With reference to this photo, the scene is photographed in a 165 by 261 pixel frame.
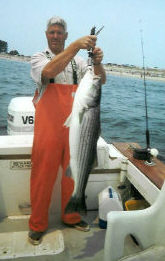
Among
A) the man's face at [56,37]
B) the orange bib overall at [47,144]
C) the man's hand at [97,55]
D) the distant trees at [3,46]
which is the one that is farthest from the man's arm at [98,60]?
the distant trees at [3,46]

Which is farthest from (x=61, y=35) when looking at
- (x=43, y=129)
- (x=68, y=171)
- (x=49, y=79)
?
(x=68, y=171)

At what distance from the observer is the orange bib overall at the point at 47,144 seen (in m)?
3.48

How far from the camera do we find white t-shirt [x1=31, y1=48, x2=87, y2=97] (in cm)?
336

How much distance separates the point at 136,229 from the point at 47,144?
4.60 feet

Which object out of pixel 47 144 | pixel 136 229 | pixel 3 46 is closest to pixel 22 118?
pixel 47 144

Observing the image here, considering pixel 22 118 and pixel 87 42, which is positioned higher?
pixel 87 42

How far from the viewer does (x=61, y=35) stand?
355 centimetres

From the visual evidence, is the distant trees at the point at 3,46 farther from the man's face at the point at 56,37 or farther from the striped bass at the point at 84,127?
the striped bass at the point at 84,127

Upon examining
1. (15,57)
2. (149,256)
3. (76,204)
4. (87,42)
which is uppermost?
(15,57)

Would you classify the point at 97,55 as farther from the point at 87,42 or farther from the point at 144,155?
the point at 144,155

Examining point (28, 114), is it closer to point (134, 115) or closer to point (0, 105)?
point (0, 105)

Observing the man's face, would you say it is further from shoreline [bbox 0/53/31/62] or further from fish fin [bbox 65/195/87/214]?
shoreline [bbox 0/53/31/62]

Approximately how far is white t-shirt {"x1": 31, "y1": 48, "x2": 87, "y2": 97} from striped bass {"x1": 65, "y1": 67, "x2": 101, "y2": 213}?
0.80 meters

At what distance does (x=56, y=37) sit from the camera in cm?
353
